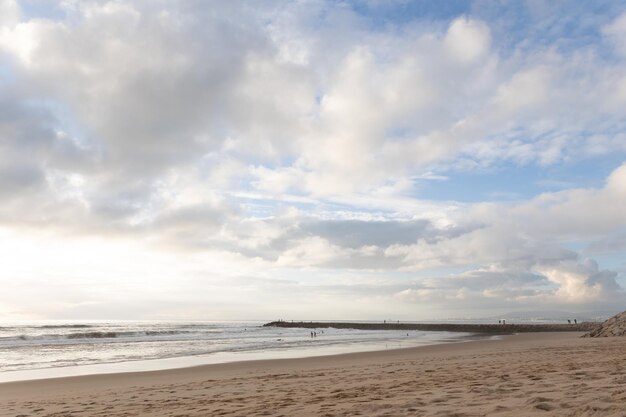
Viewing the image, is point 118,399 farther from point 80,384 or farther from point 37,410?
point 80,384

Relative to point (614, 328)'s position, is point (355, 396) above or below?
below

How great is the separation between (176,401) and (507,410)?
7.43 m

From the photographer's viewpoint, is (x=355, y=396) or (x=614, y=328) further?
(x=614, y=328)

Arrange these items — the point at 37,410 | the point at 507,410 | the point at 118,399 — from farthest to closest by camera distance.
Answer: the point at 118,399, the point at 37,410, the point at 507,410

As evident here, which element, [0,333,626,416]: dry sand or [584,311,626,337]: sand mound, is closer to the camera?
[0,333,626,416]: dry sand

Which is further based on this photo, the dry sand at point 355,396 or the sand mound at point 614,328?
the sand mound at point 614,328

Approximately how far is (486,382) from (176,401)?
682 centimetres

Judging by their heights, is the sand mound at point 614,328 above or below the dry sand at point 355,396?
above

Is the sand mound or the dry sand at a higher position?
the sand mound

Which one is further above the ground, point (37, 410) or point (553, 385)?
point (553, 385)

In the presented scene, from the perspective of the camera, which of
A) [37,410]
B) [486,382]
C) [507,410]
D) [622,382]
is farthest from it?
[37,410]

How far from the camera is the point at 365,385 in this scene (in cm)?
1082

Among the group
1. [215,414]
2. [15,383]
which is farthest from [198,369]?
[215,414]

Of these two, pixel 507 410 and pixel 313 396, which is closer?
pixel 507 410
